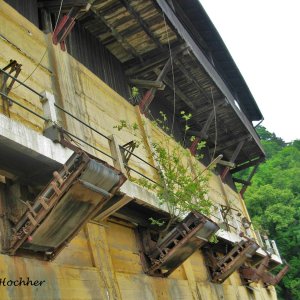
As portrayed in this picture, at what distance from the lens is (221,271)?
1201cm

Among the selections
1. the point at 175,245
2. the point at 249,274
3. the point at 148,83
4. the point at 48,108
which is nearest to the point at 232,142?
the point at 249,274

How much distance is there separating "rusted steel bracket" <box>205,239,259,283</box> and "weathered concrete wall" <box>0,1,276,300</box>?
56.6 inches

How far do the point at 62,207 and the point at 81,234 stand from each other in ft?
5.35

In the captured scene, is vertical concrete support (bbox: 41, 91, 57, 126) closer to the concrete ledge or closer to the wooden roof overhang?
the concrete ledge

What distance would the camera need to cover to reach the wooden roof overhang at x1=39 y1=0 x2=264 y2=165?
33.1 feet

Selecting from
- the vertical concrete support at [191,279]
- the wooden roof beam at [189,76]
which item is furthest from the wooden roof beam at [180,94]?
the vertical concrete support at [191,279]

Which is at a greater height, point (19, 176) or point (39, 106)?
point (39, 106)

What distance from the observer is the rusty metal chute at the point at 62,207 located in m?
5.20

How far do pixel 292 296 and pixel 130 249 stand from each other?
19.3 meters

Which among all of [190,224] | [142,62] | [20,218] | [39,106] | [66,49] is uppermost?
[142,62]

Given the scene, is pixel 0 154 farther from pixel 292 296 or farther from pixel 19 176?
pixel 292 296

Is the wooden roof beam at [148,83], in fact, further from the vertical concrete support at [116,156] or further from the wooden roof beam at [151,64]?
the vertical concrete support at [116,156]

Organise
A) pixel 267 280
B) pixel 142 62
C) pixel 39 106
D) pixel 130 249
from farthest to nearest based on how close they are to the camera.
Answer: pixel 267 280, pixel 142 62, pixel 130 249, pixel 39 106

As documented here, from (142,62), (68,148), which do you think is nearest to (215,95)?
(142,62)
